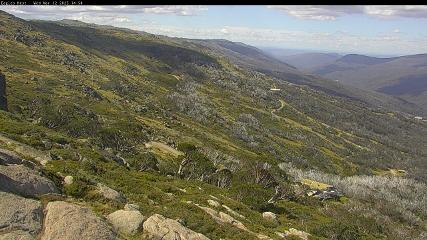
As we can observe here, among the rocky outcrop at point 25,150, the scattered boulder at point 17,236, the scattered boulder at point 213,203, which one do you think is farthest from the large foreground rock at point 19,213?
the scattered boulder at point 213,203

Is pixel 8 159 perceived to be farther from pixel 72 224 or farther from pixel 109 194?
pixel 72 224

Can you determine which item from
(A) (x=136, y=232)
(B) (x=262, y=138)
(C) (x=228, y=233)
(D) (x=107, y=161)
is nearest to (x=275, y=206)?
(D) (x=107, y=161)

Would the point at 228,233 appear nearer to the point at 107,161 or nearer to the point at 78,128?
the point at 107,161

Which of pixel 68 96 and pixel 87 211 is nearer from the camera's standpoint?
pixel 87 211

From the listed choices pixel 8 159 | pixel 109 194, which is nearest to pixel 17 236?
pixel 8 159

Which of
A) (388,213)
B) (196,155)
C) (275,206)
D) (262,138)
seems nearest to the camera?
(275,206)

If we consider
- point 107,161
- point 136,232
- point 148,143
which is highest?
point 136,232
